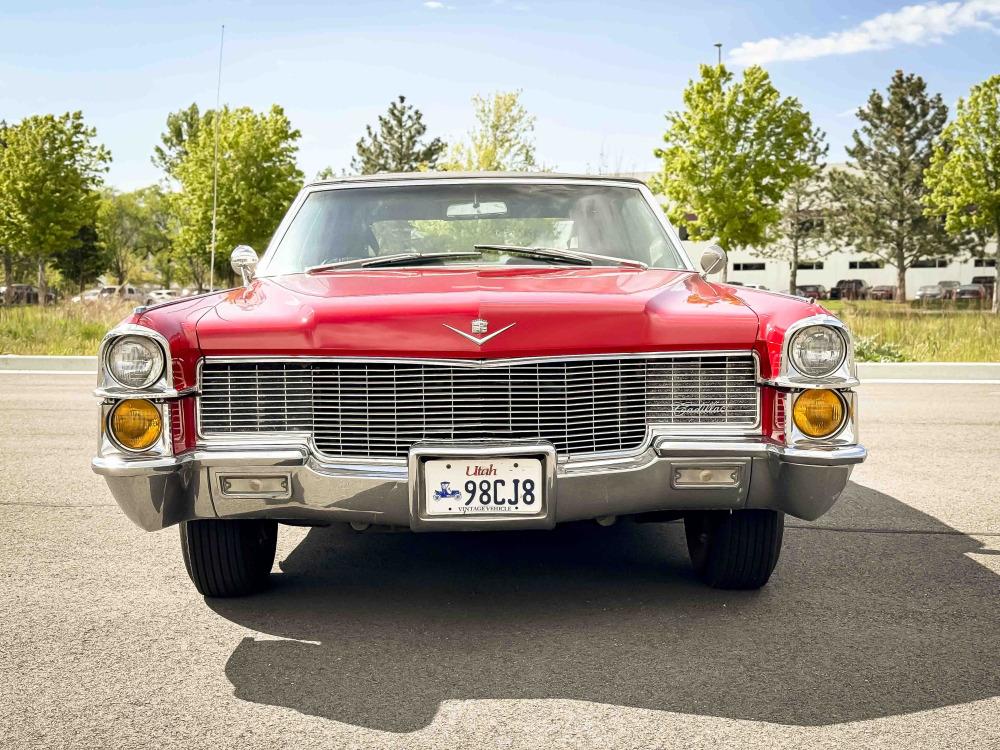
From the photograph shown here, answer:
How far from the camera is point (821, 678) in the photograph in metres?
3.33

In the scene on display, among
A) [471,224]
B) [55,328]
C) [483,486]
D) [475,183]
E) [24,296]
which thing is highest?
[475,183]

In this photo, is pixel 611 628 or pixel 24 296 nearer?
pixel 611 628

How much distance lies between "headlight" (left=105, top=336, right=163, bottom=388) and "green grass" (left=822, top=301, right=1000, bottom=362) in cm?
1455

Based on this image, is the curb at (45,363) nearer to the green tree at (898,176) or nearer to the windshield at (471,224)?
the windshield at (471,224)

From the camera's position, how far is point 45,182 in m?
41.5

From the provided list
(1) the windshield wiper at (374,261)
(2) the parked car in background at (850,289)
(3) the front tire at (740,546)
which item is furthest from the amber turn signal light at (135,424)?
(2) the parked car in background at (850,289)

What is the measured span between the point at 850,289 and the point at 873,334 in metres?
53.9

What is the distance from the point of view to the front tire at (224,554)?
398 cm

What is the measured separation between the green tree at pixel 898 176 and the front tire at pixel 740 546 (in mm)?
53619

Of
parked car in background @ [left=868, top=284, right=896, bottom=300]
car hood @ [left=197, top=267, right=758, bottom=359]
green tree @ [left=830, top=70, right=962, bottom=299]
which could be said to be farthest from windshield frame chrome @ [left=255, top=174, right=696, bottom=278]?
parked car in background @ [left=868, top=284, right=896, bottom=300]

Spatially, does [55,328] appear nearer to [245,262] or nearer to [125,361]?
[245,262]

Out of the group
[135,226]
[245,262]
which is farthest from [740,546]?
[135,226]

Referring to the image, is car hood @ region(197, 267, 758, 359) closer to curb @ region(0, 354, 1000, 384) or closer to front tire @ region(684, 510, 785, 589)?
front tire @ region(684, 510, 785, 589)

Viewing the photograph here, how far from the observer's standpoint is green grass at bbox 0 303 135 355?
18.6 meters
